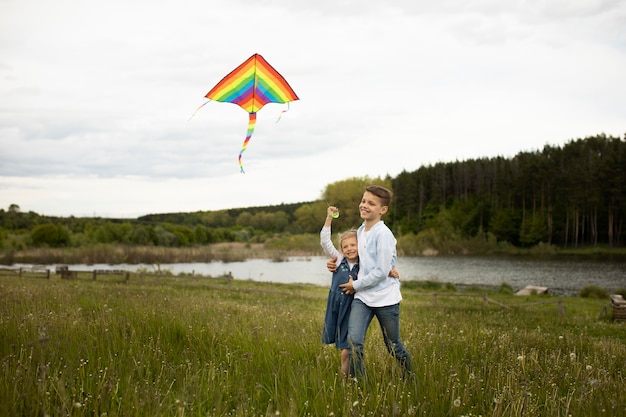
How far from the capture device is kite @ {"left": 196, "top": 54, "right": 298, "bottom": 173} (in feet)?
22.1

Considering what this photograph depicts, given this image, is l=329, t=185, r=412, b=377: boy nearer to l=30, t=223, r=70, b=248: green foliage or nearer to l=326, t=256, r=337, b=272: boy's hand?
l=326, t=256, r=337, b=272: boy's hand

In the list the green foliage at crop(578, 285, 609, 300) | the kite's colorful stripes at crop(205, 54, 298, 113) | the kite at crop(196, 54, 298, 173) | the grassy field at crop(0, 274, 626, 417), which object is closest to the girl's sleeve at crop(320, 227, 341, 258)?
the grassy field at crop(0, 274, 626, 417)

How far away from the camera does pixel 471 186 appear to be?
99500 mm

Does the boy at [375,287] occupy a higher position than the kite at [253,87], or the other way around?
the kite at [253,87]

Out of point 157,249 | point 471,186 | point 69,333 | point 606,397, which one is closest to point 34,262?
point 157,249

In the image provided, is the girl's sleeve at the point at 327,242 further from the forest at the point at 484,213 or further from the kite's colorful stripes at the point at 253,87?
the forest at the point at 484,213

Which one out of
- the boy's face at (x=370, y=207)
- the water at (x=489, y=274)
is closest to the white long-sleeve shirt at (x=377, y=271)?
the boy's face at (x=370, y=207)

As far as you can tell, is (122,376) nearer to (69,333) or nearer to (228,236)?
(69,333)

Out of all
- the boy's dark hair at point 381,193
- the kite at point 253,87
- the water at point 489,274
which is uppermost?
the kite at point 253,87

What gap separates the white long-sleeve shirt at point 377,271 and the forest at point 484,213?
53.7 m

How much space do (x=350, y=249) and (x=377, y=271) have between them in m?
0.55

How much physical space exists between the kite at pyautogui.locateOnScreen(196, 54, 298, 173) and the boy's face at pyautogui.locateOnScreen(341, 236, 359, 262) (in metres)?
2.05

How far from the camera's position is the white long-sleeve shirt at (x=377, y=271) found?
16.3ft

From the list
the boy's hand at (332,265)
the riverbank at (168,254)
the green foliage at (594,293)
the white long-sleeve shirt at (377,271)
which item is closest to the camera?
the white long-sleeve shirt at (377,271)
